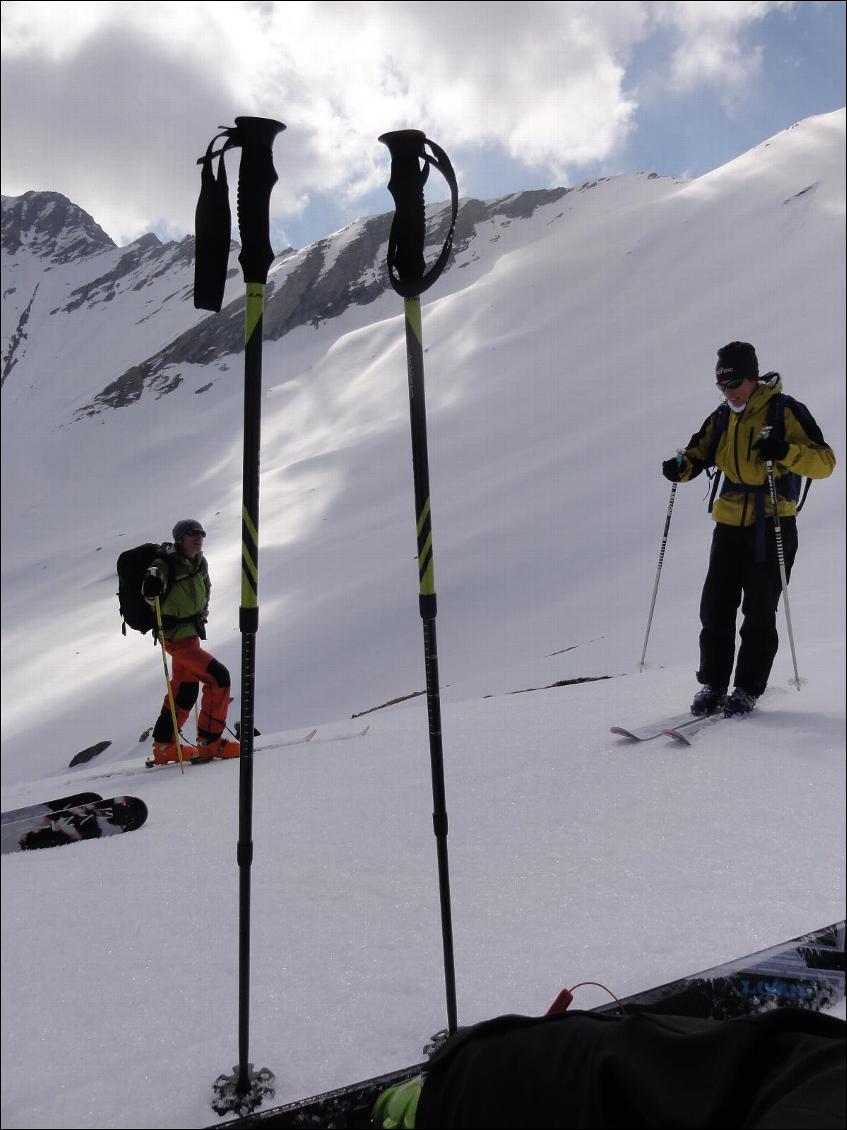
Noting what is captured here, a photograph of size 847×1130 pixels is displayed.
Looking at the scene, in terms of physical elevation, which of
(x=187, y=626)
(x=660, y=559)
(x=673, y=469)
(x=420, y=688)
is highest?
(x=673, y=469)

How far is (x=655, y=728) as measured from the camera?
257cm

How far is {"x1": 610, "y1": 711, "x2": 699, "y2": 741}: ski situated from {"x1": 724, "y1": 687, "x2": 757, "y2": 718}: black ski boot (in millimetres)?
125

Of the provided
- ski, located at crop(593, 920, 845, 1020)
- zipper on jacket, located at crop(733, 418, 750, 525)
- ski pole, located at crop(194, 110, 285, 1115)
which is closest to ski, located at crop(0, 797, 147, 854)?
ski pole, located at crop(194, 110, 285, 1115)

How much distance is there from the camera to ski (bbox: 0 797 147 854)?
1.69 metres

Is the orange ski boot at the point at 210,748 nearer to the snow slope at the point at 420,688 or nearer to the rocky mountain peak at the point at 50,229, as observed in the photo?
the snow slope at the point at 420,688

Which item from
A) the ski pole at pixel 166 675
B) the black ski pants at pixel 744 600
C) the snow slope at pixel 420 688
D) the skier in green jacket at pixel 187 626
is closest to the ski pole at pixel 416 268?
the snow slope at pixel 420 688

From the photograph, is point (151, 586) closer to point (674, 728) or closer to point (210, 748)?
point (210, 748)

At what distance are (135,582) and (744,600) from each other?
2.02 m

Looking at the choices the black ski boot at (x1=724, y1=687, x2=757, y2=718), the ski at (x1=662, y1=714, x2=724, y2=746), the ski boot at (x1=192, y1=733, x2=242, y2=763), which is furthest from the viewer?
the black ski boot at (x1=724, y1=687, x2=757, y2=718)

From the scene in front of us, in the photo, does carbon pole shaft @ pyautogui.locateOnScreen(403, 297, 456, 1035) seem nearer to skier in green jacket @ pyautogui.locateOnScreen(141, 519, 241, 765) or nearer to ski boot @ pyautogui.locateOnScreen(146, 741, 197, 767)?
skier in green jacket @ pyautogui.locateOnScreen(141, 519, 241, 765)

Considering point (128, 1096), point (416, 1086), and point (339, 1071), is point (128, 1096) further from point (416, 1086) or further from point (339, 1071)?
point (416, 1086)

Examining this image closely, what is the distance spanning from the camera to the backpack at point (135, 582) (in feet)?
5.19

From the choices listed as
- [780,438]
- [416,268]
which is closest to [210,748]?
[416,268]

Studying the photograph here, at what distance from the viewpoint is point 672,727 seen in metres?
2.56
